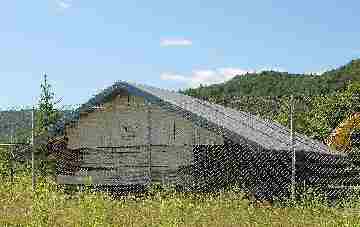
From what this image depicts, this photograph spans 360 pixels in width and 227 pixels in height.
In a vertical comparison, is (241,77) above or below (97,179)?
Answer: above

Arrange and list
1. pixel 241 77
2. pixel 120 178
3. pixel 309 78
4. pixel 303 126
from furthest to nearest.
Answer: pixel 241 77
pixel 309 78
pixel 303 126
pixel 120 178

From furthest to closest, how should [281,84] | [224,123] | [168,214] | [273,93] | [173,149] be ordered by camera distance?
[281,84] → [273,93] → [173,149] → [224,123] → [168,214]

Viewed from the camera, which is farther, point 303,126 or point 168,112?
point 303,126

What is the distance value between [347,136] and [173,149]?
18.1 ft

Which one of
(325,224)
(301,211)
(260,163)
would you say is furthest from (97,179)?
(325,224)

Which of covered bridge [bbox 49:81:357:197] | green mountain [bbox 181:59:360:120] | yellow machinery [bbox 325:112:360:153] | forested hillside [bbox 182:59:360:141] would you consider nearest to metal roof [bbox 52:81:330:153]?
covered bridge [bbox 49:81:357:197]

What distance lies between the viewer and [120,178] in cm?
2042

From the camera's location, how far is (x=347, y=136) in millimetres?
21250

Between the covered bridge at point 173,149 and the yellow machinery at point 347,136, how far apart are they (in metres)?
0.43

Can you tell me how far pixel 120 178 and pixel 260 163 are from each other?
427 cm

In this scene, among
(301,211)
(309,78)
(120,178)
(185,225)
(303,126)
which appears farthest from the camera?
(309,78)

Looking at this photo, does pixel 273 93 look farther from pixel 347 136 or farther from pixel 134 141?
pixel 134 141

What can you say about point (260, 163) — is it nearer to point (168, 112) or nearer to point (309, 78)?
point (168, 112)

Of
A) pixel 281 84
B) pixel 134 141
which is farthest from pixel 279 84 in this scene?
pixel 134 141
